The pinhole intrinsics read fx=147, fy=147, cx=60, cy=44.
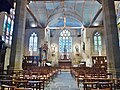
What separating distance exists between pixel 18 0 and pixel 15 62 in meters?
3.84

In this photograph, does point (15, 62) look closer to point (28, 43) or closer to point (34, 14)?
point (34, 14)

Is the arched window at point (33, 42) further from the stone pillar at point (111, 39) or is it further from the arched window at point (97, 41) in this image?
the stone pillar at point (111, 39)

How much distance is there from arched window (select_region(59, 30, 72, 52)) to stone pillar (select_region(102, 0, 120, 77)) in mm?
18397

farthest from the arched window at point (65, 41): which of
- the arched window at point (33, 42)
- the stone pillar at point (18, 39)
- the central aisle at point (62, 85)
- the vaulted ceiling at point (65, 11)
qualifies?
the central aisle at point (62, 85)

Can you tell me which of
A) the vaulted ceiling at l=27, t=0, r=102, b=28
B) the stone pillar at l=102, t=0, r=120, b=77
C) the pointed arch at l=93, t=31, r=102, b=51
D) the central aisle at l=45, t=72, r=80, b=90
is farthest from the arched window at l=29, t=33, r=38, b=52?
the stone pillar at l=102, t=0, r=120, b=77

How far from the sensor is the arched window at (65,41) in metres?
26.9

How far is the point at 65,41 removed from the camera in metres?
27.6

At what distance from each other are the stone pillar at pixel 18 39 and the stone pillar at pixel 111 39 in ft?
15.8

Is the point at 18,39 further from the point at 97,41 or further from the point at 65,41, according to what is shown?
the point at 65,41

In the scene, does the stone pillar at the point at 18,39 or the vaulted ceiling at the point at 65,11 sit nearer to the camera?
the stone pillar at the point at 18,39

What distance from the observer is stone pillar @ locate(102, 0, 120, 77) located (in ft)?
24.5

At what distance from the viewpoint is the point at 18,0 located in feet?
29.5

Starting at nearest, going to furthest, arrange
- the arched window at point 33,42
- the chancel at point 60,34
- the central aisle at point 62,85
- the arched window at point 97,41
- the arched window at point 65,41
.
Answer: the central aisle at point 62,85 < the chancel at point 60,34 < the arched window at point 97,41 < the arched window at point 33,42 < the arched window at point 65,41

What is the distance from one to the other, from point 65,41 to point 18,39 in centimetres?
1963
